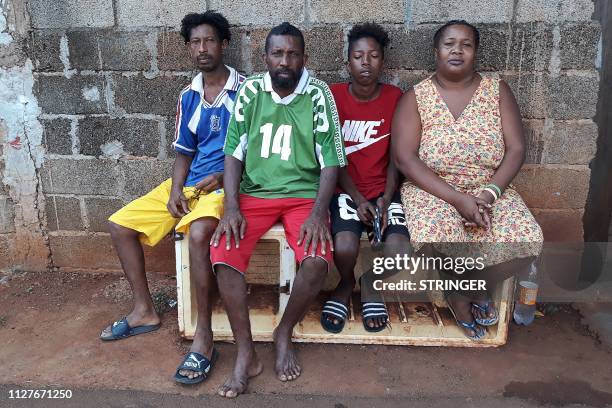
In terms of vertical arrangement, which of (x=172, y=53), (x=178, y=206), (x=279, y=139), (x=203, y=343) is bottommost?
(x=203, y=343)

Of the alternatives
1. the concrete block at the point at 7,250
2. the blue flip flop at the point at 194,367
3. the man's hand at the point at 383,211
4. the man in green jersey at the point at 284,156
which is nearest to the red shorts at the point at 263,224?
the man in green jersey at the point at 284,156

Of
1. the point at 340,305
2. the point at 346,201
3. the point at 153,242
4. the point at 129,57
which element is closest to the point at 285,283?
the point at 340,305

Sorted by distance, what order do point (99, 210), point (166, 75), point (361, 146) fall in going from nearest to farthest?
point (361, 146) < point (166, 75) < point (99, 210)

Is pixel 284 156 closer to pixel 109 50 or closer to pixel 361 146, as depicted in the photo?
pixel 361 146

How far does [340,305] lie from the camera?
9.53 feet

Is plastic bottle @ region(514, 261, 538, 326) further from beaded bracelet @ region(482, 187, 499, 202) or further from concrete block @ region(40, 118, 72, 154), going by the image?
concrete block @ region(40, 118, 72, 154)

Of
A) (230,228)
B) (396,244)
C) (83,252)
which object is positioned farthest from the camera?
(83,252)

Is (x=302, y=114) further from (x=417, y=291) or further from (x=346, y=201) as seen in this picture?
(x=417, y=291)

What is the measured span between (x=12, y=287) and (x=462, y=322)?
9.21 feet

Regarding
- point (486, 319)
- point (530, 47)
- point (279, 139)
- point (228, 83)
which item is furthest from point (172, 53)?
point (486, 319)

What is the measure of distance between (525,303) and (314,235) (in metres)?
1.32

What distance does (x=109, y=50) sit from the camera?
3.31 metres

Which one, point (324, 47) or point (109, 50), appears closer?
point (324, 47)

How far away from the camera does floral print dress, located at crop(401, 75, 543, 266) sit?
267cm
